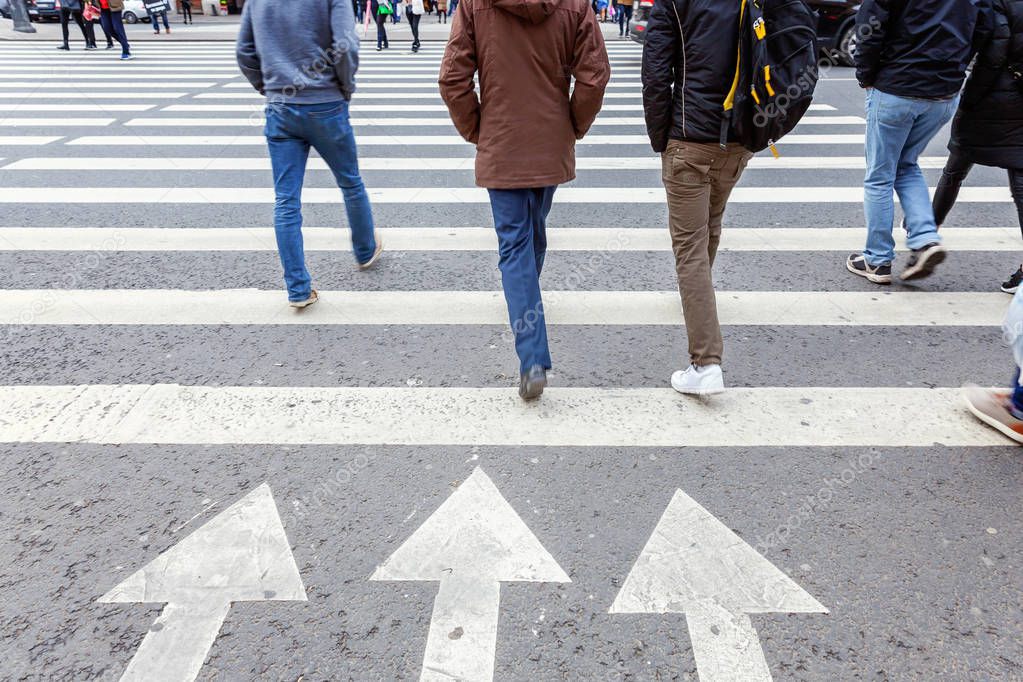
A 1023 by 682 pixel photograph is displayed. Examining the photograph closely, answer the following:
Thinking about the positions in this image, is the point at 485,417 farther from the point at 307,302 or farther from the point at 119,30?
the point at 119,30

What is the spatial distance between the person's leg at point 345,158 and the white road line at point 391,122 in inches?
205

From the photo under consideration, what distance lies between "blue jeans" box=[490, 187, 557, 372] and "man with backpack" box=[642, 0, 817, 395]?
2.06 ft

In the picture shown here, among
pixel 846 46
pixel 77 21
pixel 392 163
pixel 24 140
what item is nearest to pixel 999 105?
pixel 392 163

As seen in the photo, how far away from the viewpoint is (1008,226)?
592 centimetres

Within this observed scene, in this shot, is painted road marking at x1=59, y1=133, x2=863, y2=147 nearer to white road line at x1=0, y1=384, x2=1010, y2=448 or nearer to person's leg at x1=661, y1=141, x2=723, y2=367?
person's leg at x1=661, y1=141, x2=723, y2=367

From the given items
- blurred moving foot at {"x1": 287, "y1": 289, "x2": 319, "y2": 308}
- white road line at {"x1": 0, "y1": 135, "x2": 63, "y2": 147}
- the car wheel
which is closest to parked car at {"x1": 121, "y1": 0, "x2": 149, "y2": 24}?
white road line at {"x1": 0, "y1": 135, "x2": 63, "y2": 147}

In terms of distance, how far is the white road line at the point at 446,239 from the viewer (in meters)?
5.59

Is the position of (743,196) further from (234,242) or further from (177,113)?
(177,113)

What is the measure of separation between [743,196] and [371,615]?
18.3 feet

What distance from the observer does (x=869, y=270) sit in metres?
4.95

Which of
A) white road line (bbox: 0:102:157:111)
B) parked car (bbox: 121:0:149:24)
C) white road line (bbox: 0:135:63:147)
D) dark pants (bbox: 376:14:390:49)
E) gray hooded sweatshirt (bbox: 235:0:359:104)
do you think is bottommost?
white road line (bbox: 0:135:63:147)

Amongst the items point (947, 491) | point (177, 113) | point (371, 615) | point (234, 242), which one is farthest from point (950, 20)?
point (177, 113)

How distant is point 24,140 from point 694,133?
8.91 metres

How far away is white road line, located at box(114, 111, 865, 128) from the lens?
32.8ft
